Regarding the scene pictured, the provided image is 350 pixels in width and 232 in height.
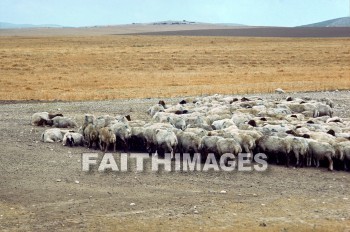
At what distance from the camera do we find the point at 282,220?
8828 millimetres

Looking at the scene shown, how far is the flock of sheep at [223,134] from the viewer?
40.1 ft

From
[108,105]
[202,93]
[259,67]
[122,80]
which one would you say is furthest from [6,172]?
[259,67]

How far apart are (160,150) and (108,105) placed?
897cm

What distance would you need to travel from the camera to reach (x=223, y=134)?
1286 centimetres

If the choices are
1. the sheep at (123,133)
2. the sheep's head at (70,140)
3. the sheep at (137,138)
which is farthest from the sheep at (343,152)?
the sheep's head at (70,140)

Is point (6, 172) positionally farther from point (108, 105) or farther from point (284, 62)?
point (284, 62)

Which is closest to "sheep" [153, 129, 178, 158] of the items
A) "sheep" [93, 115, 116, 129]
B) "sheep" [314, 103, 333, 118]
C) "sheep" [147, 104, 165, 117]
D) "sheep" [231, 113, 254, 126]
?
"sheep" [93, 115, 116, 129]

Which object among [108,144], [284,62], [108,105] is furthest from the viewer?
[284,62]

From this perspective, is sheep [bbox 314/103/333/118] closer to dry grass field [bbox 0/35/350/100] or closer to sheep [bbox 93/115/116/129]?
sheep [bbox 93/115/116/129]

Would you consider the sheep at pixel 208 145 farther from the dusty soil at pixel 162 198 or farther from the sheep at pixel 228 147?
the dusty soil at pixel 162 198

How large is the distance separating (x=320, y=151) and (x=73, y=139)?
631cm

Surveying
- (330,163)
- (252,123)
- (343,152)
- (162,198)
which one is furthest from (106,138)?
(343,152)

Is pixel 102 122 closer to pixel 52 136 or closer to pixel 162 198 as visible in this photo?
pixel 52 136

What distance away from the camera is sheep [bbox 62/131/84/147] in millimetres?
14156
